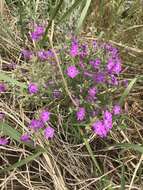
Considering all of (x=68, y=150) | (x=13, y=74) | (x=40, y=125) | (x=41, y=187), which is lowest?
(x=41, y=187)

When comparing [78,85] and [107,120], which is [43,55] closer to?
[78,85]

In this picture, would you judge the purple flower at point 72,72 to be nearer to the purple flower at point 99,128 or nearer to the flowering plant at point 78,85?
the flowering plant at point 78,85

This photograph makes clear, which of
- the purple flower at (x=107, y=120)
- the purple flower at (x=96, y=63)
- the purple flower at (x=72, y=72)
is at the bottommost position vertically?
the purple flower at (x=107, y=120)

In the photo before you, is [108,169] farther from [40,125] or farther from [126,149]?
[40,125]

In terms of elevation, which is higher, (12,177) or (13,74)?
(13,74)

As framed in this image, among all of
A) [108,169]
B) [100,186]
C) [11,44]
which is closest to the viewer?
[100,186]

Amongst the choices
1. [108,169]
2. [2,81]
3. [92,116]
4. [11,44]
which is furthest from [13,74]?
[108,169]

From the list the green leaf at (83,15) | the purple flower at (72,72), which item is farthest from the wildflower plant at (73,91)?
the green leaf at (83,15)

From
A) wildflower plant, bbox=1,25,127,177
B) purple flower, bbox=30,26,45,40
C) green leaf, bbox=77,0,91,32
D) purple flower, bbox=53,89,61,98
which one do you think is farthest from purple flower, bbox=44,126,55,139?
green leaf, bbox=77,0,91,32
